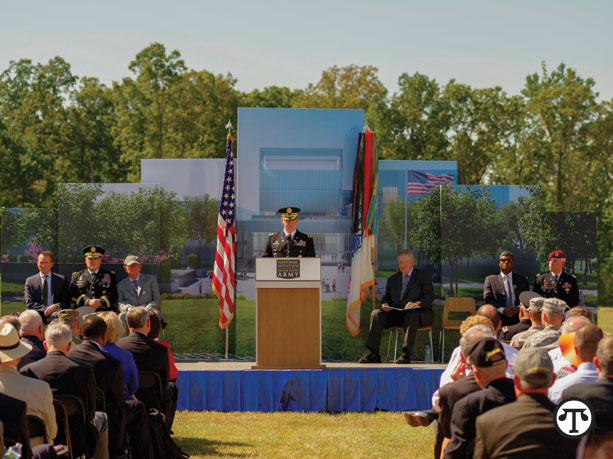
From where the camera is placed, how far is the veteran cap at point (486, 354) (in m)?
3.74

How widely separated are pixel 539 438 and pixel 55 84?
29.5 m

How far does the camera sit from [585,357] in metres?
4.09

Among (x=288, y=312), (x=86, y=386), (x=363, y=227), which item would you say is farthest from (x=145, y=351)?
(x=363, y=227)

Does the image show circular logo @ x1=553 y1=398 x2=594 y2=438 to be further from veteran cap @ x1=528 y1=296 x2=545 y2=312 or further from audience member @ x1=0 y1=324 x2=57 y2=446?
veteran cap @ x1=528 y1=296 x2=545 y2=312

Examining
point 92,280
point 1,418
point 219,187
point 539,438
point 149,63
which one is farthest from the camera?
point 149,63

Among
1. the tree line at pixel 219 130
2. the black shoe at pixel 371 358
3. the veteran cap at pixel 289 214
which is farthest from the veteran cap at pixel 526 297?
the tree line at pixel 219 130

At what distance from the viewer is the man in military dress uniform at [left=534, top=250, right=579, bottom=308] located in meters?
9.55

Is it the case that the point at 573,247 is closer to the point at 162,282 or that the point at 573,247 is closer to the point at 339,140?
the point at 339,140

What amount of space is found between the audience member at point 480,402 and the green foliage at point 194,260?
7.68 metres

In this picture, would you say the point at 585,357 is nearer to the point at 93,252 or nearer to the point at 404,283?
the point at 404,283

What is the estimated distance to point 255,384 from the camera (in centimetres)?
848

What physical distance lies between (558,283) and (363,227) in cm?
254

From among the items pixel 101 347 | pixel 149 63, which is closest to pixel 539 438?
pixel 101 347

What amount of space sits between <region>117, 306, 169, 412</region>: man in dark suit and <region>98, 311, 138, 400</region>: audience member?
0.33 metres
